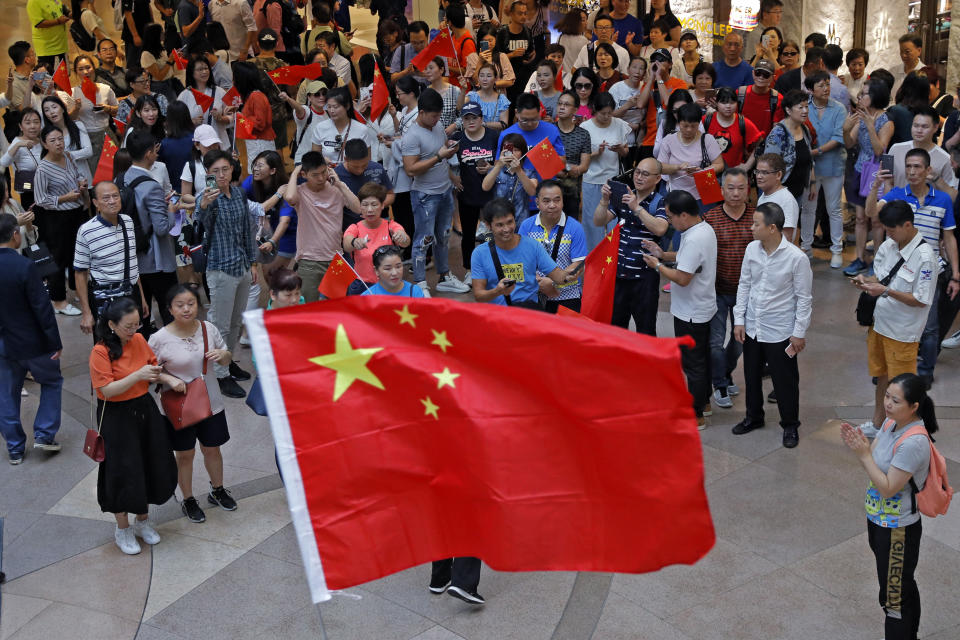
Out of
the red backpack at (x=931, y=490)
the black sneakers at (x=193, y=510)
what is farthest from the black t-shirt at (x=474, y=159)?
the red backpack at (x=931, y=490)

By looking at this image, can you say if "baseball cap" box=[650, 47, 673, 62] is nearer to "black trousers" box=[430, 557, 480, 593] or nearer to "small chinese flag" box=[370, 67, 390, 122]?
"small chinese flag" box=[370, 67, 390, 122]

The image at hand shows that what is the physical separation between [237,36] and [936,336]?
1009 centimetres

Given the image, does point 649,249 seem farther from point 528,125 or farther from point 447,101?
point 447,101

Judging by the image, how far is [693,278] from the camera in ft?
26.4

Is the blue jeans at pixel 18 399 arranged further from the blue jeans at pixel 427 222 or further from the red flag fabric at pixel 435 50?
the red flag fabric at pixel 435 50

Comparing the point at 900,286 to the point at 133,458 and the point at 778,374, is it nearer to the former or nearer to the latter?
the point at 778,374

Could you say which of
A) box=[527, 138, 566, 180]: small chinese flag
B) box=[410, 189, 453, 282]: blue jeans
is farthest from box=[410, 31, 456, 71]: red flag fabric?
box=[527, 138, 566, 180]: small chinese flag

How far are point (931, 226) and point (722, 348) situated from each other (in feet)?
6.52

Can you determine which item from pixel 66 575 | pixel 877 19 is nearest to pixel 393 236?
pixel 66 575

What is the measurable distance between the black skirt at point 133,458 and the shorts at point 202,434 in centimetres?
19

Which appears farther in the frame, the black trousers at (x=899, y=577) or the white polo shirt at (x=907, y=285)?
the white polo shirt at (x=907, y=285)

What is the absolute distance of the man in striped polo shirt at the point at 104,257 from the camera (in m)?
8.73

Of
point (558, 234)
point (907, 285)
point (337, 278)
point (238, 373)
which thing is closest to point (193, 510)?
point (337, 278)

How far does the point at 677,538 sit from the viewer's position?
4.28m
